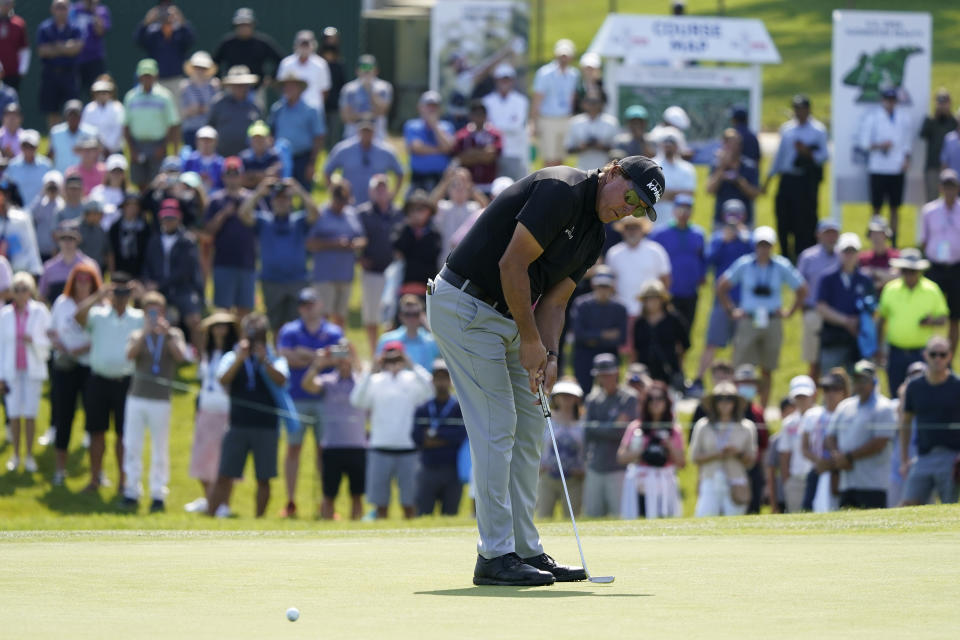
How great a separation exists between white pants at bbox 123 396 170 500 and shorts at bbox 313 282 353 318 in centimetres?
359

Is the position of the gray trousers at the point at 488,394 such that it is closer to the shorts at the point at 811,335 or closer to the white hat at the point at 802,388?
the white hat at the point at 802,388

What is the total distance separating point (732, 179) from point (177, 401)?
7.47m

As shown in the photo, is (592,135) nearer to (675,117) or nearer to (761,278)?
(675,117)

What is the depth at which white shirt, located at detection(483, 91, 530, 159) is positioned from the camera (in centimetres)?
2281

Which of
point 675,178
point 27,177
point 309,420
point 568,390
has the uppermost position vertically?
point 675,178

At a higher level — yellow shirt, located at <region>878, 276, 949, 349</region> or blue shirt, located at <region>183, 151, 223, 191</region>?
blue shirt, located at <region>183, 151, 223, 191</region>

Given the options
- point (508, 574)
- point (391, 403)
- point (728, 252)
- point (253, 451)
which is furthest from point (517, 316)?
point (728, 252)

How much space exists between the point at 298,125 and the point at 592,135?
379 cm

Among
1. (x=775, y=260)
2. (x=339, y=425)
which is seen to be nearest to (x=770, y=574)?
(x=339, y=425)

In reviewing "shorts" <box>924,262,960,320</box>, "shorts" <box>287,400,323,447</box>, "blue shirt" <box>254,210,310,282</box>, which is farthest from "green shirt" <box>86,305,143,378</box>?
"shorts" <box>924,262,960,320</box>

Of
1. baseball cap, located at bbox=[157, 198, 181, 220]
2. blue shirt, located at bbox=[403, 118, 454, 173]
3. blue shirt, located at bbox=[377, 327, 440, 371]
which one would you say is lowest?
blue shirt, located at bbox=[377, 327, 440, 371]

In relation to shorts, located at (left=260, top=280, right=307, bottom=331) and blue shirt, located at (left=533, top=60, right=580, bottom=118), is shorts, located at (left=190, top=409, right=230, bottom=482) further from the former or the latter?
blue shirt, located at (left=533, top=60, right=580, bottom=118)

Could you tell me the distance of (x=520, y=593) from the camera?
21.5 feet

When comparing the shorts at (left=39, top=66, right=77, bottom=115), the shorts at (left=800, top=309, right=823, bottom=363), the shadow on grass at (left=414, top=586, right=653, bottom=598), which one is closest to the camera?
the shadow on grass at (left=414, top=586, right=653, bottom=598)
